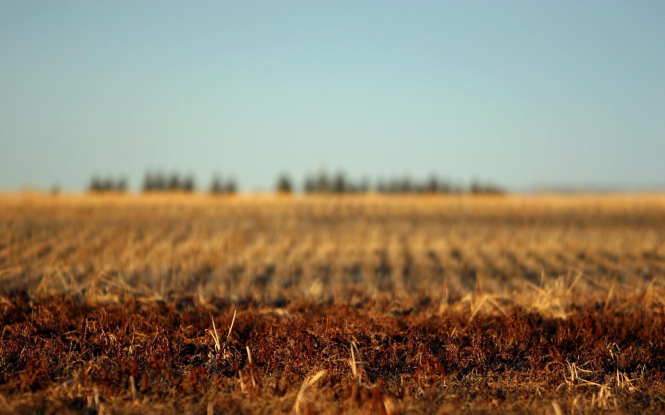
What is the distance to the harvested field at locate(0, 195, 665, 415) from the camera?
4.46m

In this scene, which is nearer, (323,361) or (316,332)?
(323,361)

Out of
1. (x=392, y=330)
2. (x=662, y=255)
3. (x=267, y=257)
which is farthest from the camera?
(x=662, y=255)

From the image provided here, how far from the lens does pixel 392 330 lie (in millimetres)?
5633

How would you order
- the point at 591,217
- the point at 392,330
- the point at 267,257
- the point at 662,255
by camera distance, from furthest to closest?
the point at 591,217, the point at 662,255, the point at 267,257, the point at 392,330

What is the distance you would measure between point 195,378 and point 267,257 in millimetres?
6737

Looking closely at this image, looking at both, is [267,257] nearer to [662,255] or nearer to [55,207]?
[662,255]

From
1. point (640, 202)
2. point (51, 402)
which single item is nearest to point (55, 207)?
point (51, 402)

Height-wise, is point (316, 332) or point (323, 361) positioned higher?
point (316, 332)

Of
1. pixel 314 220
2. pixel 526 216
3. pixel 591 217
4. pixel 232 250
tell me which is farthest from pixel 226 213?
pixel 591 217

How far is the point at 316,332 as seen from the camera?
5.61 metres

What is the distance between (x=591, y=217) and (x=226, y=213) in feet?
52.6

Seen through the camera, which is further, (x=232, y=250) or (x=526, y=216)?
(x=526, y=216)

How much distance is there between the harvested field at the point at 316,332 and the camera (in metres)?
4.46

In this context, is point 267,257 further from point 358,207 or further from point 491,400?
point 358,207
